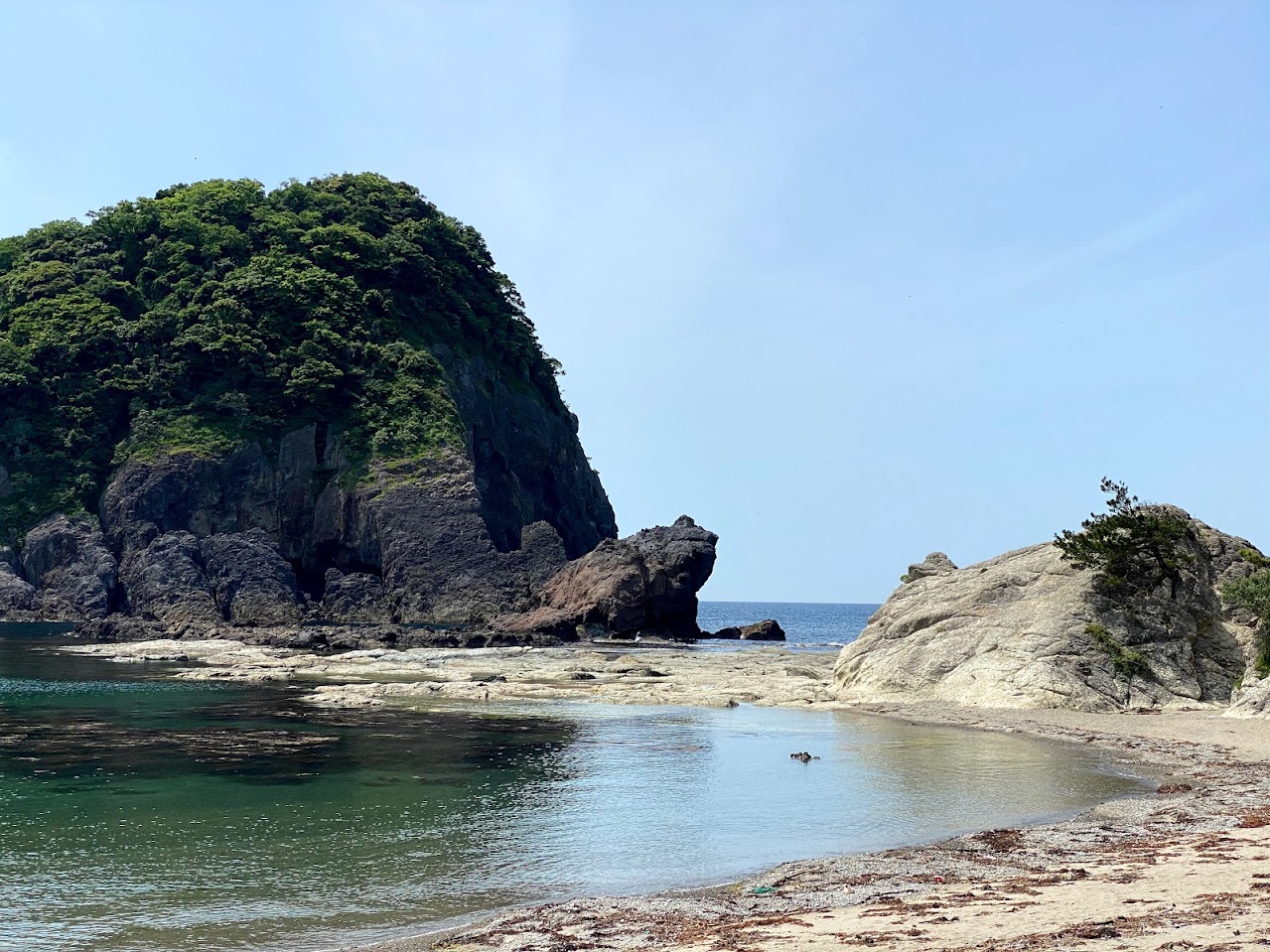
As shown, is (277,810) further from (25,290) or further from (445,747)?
(25,290)

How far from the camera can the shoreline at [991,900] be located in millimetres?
12227

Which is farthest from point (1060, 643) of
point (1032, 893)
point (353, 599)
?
point (353, 599)

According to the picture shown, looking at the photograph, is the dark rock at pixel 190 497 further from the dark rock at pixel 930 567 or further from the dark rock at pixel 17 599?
the dark rock at pixel 930 567

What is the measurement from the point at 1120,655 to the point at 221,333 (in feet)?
323

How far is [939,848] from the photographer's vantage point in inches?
748

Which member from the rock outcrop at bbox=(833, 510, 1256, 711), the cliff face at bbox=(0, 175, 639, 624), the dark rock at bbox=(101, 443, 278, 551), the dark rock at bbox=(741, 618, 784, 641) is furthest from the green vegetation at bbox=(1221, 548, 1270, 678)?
the dark rock at bbox=(101, 443, 278, 551)

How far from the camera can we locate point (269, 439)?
373 feet

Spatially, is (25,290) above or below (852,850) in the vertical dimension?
above

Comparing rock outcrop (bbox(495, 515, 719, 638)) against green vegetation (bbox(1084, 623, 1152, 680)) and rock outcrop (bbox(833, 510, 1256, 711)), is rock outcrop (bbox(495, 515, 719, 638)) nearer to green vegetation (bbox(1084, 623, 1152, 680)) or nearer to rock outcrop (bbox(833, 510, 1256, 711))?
rock outcrop (bbox(833, 510, 1256, 711))

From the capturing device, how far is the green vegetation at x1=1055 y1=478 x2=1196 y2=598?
4253 centimetres

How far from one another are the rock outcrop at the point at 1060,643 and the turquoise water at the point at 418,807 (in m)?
4.88

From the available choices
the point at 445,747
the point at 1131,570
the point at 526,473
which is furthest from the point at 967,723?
the point at 526,473

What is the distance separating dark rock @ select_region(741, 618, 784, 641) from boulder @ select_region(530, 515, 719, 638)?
9201 millimetres

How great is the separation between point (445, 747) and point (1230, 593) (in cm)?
2923
